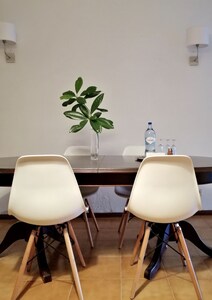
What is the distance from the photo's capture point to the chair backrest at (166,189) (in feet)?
5.01

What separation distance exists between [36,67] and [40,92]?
11.1 inches

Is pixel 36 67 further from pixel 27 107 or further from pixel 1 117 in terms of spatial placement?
pixel 1 117

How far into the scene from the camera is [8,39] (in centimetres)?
288

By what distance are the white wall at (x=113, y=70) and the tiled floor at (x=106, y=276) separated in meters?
1.23

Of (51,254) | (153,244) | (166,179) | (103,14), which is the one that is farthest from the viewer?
(103,14)

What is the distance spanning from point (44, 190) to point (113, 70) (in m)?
1.91

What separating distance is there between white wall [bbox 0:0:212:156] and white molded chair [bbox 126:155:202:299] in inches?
61.0

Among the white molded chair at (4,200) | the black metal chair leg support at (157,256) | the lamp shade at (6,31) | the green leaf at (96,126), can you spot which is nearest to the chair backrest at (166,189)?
the black metal chair leg support at (157,256)

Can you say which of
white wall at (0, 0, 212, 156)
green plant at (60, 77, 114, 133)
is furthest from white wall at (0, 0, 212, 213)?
green plant at (60, 77, 114, 133)

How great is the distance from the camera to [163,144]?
3.04m

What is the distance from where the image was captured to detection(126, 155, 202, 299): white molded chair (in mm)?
1528

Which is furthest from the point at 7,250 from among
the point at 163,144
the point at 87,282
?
the point at 163,144

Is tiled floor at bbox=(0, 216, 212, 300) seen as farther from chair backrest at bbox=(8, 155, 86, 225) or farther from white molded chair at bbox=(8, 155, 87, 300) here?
chair backrest at bbox=(8, 155, 86, 225)

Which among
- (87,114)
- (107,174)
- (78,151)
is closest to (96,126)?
(87,114)
